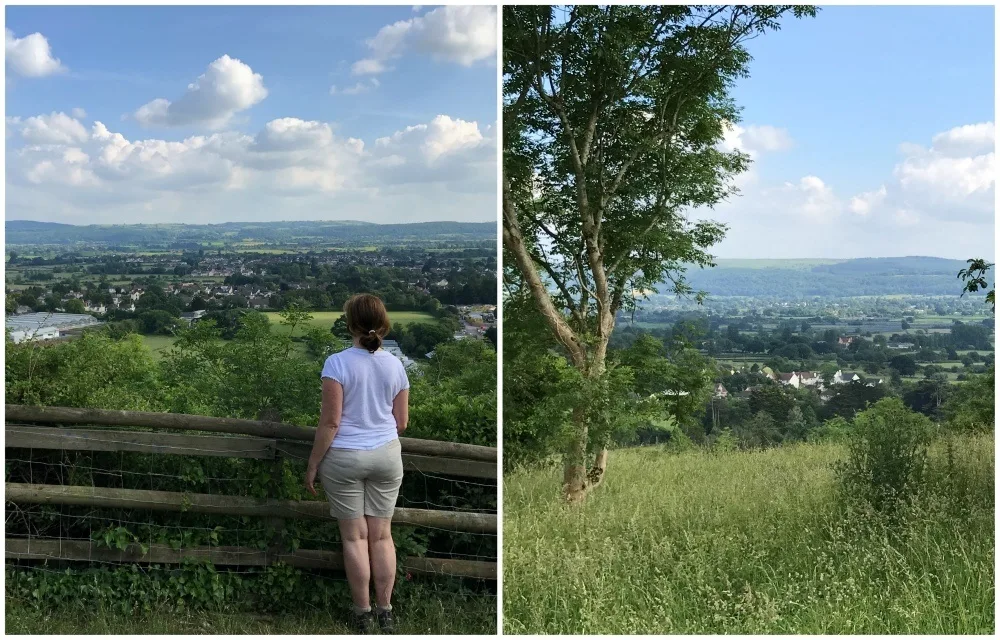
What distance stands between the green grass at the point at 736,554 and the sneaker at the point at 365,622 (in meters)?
0.54

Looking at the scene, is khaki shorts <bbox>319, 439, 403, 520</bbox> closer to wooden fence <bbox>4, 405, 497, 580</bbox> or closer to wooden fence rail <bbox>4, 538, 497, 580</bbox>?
wooden fence <bbox>4, 405, 497, 580</bbox>

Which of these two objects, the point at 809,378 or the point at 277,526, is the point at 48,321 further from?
the point at 809,378

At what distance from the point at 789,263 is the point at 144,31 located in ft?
9.28

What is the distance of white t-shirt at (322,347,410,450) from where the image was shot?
3.17 meters

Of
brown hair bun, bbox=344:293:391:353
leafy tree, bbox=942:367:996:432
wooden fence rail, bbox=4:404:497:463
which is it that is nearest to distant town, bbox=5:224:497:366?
brown hair bun, bbox=344:293:391:353

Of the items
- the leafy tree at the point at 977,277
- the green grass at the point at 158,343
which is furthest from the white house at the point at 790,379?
the green grass at the point at 158,343

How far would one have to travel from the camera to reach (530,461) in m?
3.64

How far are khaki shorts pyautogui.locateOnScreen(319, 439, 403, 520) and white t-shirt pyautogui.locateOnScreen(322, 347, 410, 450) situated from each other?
1.4 inches

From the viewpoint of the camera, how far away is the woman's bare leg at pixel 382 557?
10.9ft

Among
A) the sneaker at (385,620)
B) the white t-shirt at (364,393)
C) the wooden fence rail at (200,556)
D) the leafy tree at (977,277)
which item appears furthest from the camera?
the leafy tree at (977,277)

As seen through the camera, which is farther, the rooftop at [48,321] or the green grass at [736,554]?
the rooftop at [48,321]

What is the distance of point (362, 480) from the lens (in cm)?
326

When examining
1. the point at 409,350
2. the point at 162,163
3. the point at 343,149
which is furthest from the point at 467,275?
the point at 162,163

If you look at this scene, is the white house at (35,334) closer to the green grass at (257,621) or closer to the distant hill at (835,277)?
the green grass at (257,621)
